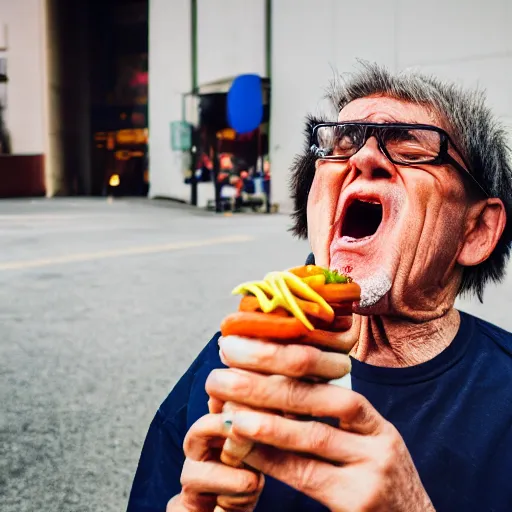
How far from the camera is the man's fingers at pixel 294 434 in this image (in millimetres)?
1061

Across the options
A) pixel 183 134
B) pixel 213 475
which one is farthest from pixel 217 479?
pixel 183 134

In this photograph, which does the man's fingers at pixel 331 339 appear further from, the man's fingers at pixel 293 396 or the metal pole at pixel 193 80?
the metal pole at pixel 193 80

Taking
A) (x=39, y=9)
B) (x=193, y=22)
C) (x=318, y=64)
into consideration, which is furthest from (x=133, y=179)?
(x=318, y=64)

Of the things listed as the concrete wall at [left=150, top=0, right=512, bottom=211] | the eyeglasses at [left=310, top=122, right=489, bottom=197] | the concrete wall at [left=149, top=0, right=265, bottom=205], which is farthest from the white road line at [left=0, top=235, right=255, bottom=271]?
the concrete wall at [left=149, top=0, right=265, bottom=205]

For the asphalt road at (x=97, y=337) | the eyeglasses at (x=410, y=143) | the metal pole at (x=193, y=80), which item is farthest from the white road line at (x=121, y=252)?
the metal pole at (x=193, y=80)

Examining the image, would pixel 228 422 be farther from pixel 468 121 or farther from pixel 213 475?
pixel 468 121

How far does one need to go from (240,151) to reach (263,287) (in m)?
19.7

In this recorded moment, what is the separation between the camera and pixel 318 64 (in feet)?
55.3

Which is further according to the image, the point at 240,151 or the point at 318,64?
the point at 240,151

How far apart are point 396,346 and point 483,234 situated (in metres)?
0.34

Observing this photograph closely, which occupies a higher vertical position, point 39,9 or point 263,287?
point 39,9

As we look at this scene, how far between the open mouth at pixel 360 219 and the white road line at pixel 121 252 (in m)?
7.52

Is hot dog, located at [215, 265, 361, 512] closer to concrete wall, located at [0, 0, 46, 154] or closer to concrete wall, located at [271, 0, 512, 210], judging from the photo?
concrete wall, located at [271, 0, 512, 210]

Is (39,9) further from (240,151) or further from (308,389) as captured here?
(308,389)
